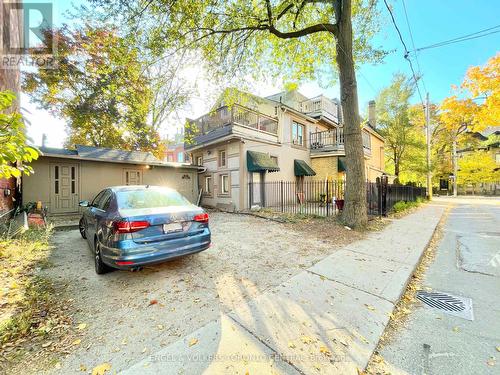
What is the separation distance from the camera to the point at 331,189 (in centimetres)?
1478

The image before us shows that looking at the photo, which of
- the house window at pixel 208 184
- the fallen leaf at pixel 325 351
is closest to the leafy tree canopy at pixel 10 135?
the fallen leaf at pixel 325 351

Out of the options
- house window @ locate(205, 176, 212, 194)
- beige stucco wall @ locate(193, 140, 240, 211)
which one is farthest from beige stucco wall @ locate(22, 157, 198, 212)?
beige stucco wall @ locate(193, 140, 240, 211)

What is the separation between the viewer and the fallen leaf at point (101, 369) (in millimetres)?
1873

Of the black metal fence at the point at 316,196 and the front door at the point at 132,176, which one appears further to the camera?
the front door at the point at 132,176

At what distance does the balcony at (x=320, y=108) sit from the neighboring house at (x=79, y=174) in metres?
11.8

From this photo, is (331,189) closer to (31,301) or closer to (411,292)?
(411,292)

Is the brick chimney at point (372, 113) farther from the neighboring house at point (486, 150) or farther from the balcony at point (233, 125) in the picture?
the neighboring house at point (486, 150)

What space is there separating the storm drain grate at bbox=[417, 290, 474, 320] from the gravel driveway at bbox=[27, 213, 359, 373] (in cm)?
186

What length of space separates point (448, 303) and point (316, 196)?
43.3 ft

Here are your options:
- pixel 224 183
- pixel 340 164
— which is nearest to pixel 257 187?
pixel 224 183

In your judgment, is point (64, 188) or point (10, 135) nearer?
point (10, 135)

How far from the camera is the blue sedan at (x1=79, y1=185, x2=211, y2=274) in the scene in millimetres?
3355

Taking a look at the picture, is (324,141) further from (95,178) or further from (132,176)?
(95,178)

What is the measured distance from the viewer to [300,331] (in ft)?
7.89
